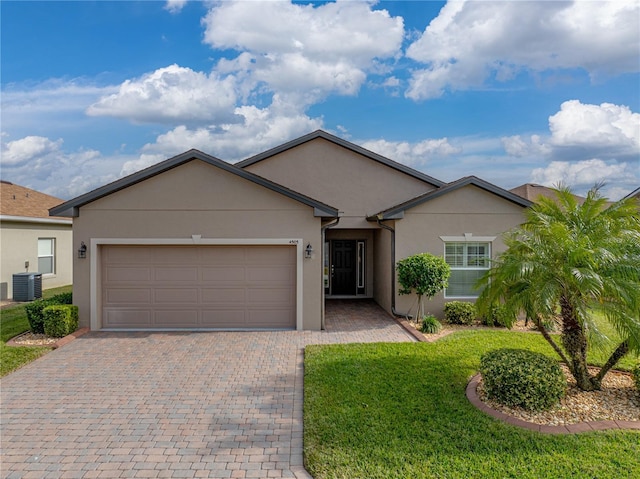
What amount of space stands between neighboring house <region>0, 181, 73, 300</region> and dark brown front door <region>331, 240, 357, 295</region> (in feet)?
43.0

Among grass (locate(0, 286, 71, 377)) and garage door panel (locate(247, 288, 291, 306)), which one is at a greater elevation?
garage door panel (locate(247, 288, 291, 306))

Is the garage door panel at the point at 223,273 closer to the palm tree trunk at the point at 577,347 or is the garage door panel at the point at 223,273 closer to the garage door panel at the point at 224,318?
the garage door panel at the point at 224,318

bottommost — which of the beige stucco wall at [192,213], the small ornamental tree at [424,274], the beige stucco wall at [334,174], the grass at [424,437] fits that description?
the grass at [424,437]

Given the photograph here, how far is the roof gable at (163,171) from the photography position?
430 inches

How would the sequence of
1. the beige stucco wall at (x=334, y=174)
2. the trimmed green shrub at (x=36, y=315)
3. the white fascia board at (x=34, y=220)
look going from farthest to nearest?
the white fascia board at (x=34, y=220)
the beige stucco wall at (x=334, y=174)
the trimmed green shrub at (x=36, y=315)

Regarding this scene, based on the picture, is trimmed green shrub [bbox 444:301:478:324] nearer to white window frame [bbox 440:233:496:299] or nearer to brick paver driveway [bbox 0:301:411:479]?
white window frame [bbox 440:233:496:299]

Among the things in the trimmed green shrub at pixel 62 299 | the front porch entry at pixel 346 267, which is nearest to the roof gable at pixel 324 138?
the front porch entry at pixel 346 267

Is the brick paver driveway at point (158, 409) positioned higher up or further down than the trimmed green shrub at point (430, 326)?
further down

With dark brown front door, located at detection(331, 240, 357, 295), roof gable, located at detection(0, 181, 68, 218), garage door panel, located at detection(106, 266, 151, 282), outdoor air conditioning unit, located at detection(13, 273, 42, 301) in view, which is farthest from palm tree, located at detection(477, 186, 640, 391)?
roof gable, located at detection(0, 181, 68, 218)

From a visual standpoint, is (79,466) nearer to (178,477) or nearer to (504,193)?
(178,477)

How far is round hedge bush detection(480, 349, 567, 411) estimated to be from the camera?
5.98m

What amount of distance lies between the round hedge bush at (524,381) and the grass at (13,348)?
9356 mm

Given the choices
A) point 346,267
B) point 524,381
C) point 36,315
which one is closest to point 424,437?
point 524,381

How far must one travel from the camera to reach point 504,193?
1262 centimetres
